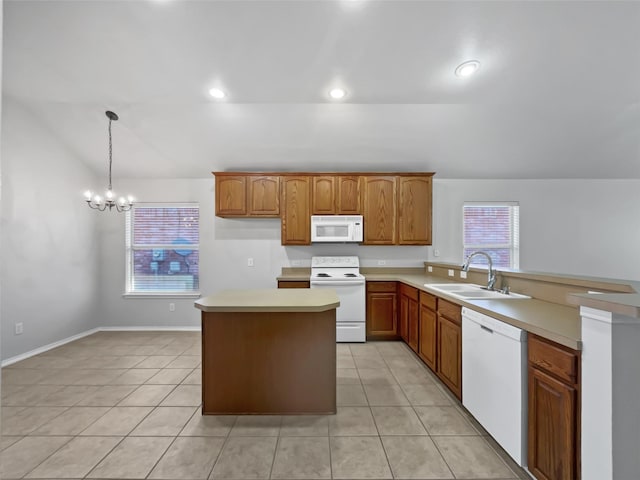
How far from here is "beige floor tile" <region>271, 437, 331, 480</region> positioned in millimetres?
1801

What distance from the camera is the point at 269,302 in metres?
2.29

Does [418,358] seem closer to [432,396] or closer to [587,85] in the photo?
[432,396]

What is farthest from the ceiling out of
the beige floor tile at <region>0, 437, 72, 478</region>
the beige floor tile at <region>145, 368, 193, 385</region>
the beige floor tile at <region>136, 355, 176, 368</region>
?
the beige floor tile at <region>0, 437, 72, 478</region>

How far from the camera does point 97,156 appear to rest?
167 inches

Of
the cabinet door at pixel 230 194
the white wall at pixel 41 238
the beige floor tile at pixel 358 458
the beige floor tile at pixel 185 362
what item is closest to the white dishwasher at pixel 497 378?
the beige floor tile at pixel 358 458

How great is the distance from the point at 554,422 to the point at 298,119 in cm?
345

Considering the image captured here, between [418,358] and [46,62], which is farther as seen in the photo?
[418,358]

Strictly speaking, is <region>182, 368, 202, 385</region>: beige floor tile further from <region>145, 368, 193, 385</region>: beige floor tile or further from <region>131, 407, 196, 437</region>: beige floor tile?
<region>131, 407, 196, 437</region>: beige floor tile

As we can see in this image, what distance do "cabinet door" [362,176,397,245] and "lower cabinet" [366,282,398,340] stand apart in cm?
67

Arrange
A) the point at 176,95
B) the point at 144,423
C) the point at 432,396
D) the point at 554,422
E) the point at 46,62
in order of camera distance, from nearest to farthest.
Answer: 1. the point at 554,422
2. the point at 144,423
3. the point at 432,396
4. the point at 46,62
5. the point at 176,95

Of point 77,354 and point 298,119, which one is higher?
point 298,119

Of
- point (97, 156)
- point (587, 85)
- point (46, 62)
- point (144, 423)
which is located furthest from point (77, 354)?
point (587, 85)

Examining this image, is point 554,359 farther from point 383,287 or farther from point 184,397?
point 184,397

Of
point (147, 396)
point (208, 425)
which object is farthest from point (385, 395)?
point (147, 396)
